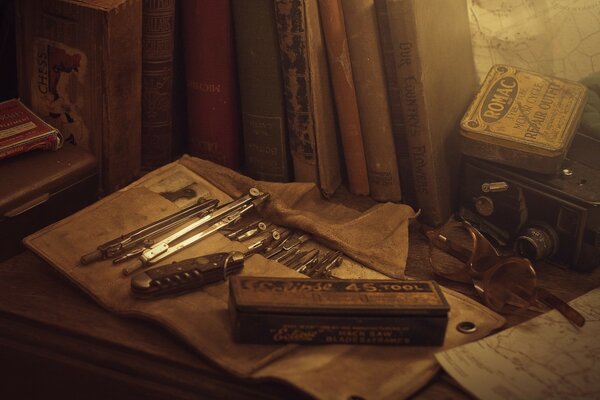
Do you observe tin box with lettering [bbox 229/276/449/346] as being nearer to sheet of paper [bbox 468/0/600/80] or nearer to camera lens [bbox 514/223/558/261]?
camera lens [bbox 514/223/558/261]

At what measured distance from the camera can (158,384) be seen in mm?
911

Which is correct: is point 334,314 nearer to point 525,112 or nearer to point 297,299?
point 297,299

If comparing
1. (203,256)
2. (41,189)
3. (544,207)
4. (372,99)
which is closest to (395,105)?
(372,99)

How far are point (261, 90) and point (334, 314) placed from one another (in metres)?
0.43

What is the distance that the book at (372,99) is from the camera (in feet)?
3.76

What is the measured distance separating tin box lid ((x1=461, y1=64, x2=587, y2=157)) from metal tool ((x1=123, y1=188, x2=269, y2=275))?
11.6 inches

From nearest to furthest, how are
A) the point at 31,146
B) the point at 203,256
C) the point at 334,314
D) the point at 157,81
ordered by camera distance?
the point at 334,314 < the point at 203,256 < the point at 31,146 < the point at 157,81

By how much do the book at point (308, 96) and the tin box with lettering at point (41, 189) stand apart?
282 millimetres

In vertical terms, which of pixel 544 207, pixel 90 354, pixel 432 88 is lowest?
pixel 90 354

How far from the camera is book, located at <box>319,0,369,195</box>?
3.77 ft

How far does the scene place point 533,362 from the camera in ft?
2.96

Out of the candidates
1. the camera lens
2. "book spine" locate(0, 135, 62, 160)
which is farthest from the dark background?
the camera lens

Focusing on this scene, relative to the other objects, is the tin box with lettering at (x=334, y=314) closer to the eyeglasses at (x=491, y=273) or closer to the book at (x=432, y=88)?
the eyeglasses at (x=491, y=273)

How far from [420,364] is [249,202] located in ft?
1.18
